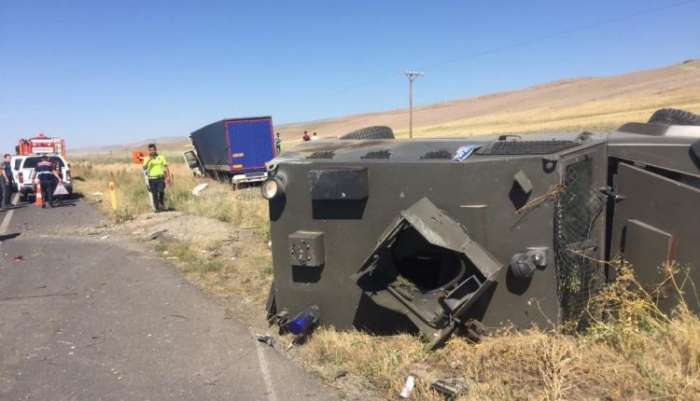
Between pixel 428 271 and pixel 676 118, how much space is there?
3016 millimetres

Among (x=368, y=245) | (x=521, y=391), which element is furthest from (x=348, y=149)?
(x=521, y=391)

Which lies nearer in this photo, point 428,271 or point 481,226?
point 481,226

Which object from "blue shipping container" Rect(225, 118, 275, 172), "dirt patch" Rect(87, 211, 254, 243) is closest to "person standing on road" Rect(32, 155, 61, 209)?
"dirt patch" Rect(87, 211, 254, 243)

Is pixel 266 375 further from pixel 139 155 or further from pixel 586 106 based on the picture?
pixel 586 106

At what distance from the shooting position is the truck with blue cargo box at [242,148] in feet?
78.6

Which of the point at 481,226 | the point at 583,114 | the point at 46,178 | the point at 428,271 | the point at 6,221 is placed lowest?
the point at 6,221

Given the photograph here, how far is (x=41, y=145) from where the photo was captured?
30062 millimetres

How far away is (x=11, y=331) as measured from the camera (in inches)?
217

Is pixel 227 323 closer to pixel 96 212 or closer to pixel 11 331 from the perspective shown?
pixel 11 331

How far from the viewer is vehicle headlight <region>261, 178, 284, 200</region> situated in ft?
15.6

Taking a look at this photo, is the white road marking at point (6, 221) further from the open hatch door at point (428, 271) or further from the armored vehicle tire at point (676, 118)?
the armored vehicle tire at point (676, 118)

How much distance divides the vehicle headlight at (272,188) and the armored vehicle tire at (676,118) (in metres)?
3.83

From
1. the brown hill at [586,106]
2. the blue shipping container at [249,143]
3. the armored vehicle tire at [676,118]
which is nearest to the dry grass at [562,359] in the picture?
the armored vehicle tire at [676,118]

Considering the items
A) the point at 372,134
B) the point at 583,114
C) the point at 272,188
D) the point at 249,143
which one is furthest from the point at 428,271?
the point at 583,114
